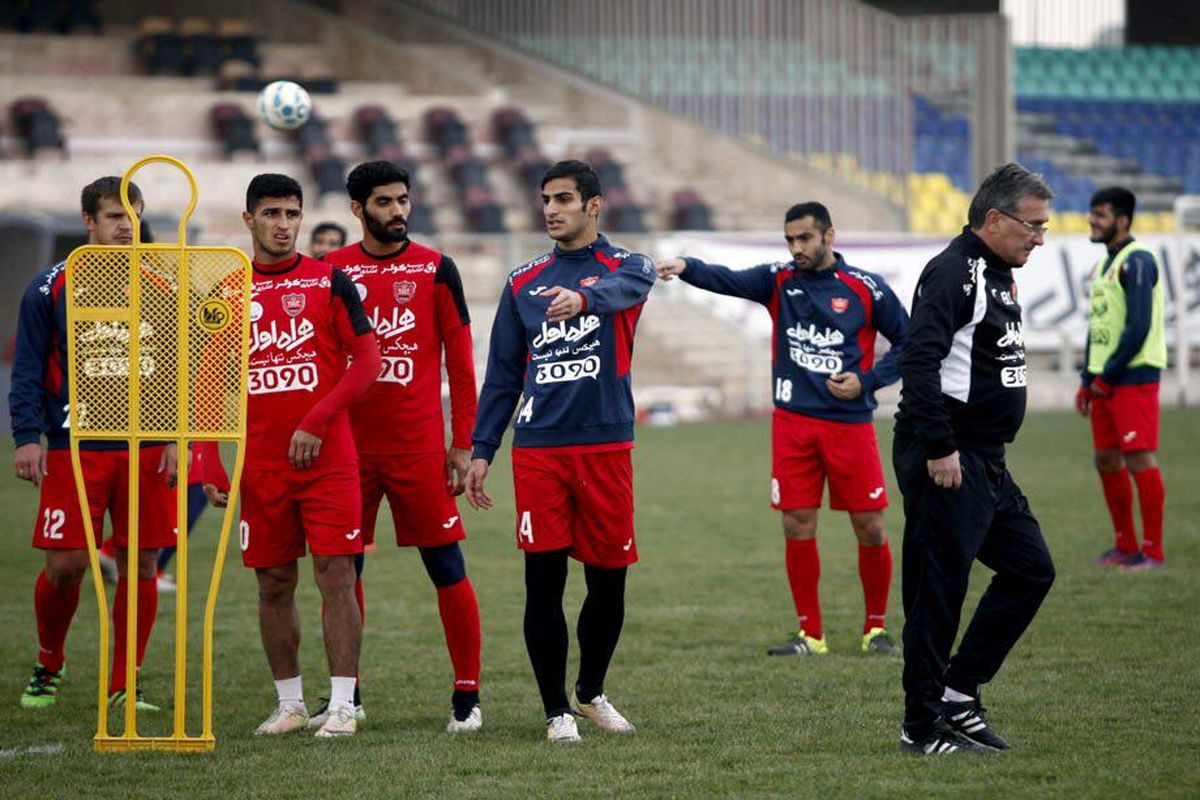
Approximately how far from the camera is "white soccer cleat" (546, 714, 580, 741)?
6461 millimetres

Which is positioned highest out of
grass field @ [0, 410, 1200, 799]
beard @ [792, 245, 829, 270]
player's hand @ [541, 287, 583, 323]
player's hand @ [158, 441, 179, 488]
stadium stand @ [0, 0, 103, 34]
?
stadium stand @ [0, 0, 103, 34]

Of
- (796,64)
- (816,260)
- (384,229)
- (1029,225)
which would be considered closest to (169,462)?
(384,229)

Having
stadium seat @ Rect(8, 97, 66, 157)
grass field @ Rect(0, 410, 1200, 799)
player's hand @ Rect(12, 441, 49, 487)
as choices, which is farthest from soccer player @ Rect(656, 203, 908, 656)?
stadium seat @ Rect(8, 97, 66, 157)

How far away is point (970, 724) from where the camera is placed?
6129 millimetres

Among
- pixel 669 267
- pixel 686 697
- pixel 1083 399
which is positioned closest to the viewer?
pixel 686 697

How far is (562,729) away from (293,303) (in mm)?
1906

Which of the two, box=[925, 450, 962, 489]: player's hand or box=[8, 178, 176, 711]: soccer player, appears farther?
box=[8, 178, 176, 711]: soccer player

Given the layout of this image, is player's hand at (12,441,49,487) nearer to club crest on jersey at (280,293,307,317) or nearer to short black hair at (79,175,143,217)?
short black hair at (79,175,143,217)

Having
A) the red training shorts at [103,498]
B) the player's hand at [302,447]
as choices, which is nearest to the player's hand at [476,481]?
the player's hand at [302,447]

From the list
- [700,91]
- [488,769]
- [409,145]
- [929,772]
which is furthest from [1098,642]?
[700,91]

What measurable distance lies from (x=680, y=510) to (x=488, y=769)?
8.62 m

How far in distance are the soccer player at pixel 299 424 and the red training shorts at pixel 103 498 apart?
0.74 meters

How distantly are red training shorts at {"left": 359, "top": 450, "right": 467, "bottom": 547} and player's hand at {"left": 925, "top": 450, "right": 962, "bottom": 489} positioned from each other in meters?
1.99

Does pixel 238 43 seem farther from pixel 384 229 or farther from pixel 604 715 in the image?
pixel 604 715
